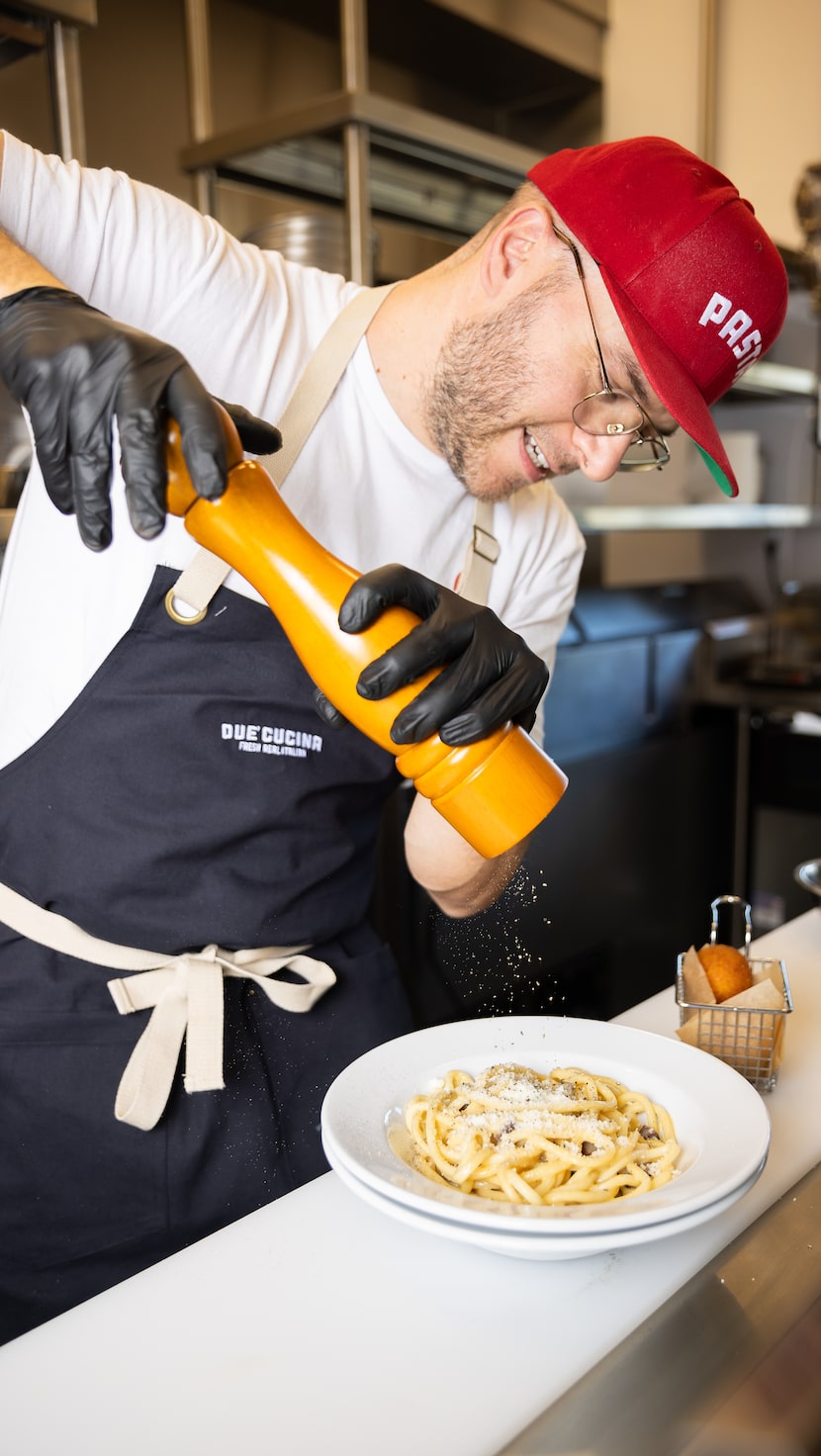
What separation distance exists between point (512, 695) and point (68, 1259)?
78 cm

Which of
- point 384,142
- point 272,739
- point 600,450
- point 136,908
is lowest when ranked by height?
point 136,908

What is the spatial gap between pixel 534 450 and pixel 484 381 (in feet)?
0.32

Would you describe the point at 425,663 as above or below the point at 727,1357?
above

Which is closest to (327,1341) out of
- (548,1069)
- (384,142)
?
(548,1069)

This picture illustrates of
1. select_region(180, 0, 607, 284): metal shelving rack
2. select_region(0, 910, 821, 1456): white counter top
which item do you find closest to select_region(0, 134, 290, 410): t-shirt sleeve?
select_region(0, 910, 821, 1456): white counter top

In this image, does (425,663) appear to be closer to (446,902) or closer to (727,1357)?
(727,1357)

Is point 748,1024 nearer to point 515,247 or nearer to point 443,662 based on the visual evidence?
point 443,662

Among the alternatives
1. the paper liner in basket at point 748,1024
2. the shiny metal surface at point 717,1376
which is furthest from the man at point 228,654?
the shiny metal surface at point 717,1376

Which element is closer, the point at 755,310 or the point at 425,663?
the point at 425,663

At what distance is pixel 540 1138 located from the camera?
81cm

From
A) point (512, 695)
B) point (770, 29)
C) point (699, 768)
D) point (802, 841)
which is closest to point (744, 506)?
point (699, 768)

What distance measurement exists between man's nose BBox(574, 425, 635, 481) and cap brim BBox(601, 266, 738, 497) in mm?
96

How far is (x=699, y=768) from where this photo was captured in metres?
3.17

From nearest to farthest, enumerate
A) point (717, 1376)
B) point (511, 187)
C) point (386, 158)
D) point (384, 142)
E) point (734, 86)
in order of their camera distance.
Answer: point (717, 1376) < point (384, 142) < point (386, 158) < point (511, 187) < point (734, 86)
